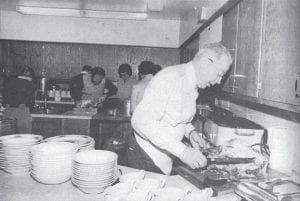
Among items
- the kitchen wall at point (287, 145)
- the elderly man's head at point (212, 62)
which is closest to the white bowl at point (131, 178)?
the elderly man's head at point (212, 62)

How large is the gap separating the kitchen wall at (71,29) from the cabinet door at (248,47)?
212 inches

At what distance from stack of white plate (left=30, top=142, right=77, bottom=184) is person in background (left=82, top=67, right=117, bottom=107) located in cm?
436

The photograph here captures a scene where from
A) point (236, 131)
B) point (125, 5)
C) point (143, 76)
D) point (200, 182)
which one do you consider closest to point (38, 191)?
point (200, 182)

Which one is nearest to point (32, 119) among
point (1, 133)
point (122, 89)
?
point (122, 89)

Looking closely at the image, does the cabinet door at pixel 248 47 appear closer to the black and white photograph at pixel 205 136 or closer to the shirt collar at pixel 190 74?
the black and white photograph at pixel 205 136

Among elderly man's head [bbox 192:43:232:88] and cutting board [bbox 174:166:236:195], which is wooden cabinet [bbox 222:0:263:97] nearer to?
elderly man's head [bbox 192:43:232:88]

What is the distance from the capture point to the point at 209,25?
4223mm

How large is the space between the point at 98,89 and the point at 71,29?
207 centimetres

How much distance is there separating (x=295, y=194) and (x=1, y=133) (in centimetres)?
219

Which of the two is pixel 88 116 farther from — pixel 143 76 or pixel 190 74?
pixel 190 74

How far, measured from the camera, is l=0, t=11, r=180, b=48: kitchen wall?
7848mm

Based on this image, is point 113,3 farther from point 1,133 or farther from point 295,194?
point 295,194

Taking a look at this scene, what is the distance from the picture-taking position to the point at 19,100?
4738 millimetres

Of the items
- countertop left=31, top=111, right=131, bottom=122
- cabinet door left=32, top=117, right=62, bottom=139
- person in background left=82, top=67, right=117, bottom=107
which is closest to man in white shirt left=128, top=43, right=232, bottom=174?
countertop left=31, top=111, right=131, bottom=122
